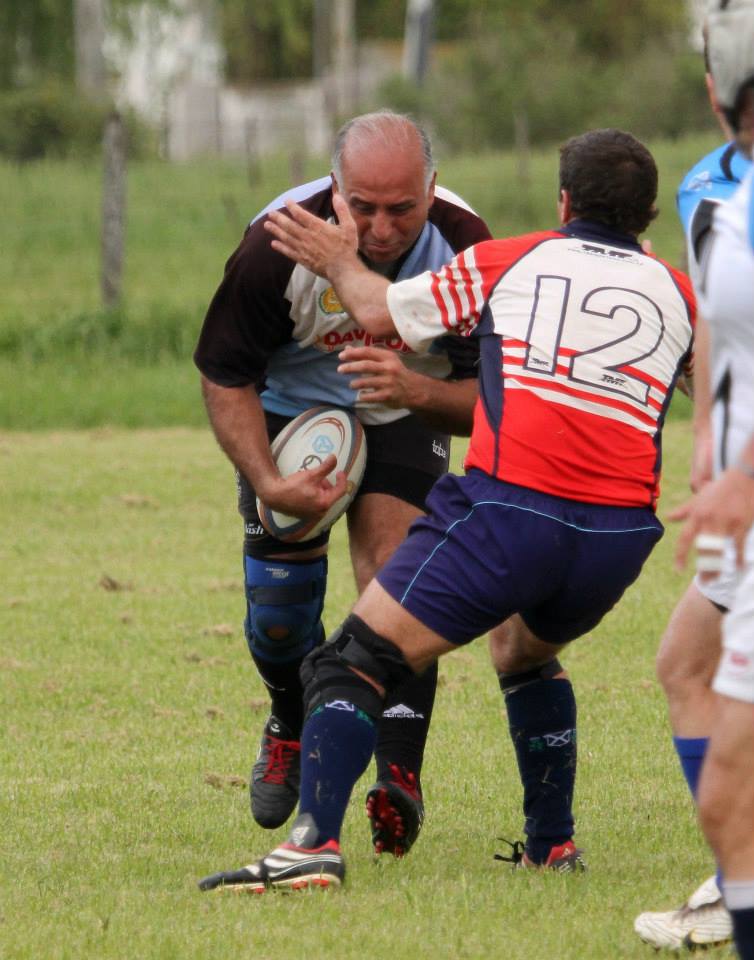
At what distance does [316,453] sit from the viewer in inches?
225

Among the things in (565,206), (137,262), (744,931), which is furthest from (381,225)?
(137,262)

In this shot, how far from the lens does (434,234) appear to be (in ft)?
18.7

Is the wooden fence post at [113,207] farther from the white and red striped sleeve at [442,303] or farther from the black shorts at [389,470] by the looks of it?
the white and red striped sleeve at [442,303]

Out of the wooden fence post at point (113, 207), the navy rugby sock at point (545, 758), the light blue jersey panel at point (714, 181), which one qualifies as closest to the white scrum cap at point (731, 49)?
the light blue jersey panel at point (714, 181)

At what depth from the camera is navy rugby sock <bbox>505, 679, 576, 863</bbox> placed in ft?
16.9

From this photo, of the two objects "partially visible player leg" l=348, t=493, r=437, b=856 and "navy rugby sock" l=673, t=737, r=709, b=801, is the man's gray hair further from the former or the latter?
"navy rugby sock" l=673, t=737, r=709, b=801

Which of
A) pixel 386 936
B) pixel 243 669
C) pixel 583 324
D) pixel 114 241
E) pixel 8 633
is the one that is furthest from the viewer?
pixel 114 241

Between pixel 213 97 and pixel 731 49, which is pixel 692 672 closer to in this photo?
pixel 731 49

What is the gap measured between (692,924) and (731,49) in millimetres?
2055

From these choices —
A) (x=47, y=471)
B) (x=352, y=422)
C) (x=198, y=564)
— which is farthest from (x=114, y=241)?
(x=352, y=422)

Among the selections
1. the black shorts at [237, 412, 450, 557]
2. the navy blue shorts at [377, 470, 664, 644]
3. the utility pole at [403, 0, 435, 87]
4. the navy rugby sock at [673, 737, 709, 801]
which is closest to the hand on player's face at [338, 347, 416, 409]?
the navy blue shorts at [377, 470, 664, 644]

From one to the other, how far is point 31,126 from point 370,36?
34446 mm

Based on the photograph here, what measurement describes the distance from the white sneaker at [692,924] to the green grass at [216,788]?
2.9 inches

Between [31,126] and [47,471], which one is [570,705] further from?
[31,126]
